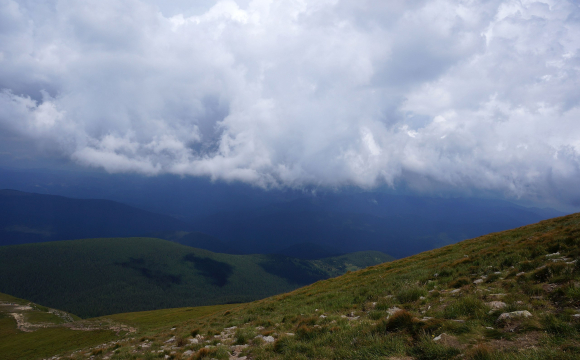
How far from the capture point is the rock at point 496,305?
808 centimetres

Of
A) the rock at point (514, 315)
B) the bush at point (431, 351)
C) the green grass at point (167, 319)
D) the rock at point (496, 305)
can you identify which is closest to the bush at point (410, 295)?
the rock at point (496, 305)

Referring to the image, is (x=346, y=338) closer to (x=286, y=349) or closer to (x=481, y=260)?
(x=286, y=349)

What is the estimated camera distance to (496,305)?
8336 millimetres

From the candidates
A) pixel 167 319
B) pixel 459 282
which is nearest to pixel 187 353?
pixel 459 282

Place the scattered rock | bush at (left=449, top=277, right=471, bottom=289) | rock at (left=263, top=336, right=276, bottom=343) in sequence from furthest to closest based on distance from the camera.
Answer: bush at (left=449, top=277, right=471, bottom=289), the scattered rock, rock at (left=263, top=336, right=276, bottom=343)

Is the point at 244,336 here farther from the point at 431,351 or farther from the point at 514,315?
the point at 514,315

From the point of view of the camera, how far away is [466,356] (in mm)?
5637

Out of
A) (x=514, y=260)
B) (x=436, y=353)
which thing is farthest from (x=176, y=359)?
(x=514, y=260)

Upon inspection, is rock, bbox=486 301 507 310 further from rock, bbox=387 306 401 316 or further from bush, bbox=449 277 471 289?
bush, bbox=449 277 471 289

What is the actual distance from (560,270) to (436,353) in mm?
8242

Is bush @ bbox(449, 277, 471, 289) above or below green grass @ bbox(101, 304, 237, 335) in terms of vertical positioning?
above

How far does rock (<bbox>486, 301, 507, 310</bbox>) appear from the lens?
8081 mm

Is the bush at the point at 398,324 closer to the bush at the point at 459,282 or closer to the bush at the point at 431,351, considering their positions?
the bush at the point at 431,351

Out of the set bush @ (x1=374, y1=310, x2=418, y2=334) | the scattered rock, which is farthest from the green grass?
bush @ (x1=374, y1=310, x2=418, y2=334)
